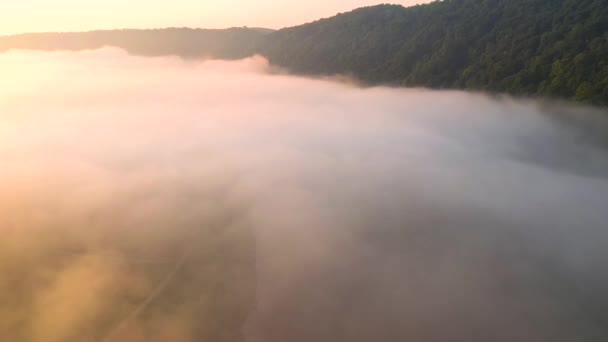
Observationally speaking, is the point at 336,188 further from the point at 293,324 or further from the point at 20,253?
the point at 20,253

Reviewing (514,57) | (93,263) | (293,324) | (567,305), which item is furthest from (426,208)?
(514,57)

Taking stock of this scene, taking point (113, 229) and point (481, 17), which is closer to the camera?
→ point (113, 229)

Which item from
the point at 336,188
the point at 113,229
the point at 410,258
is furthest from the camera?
Answer: the point at 336,188
